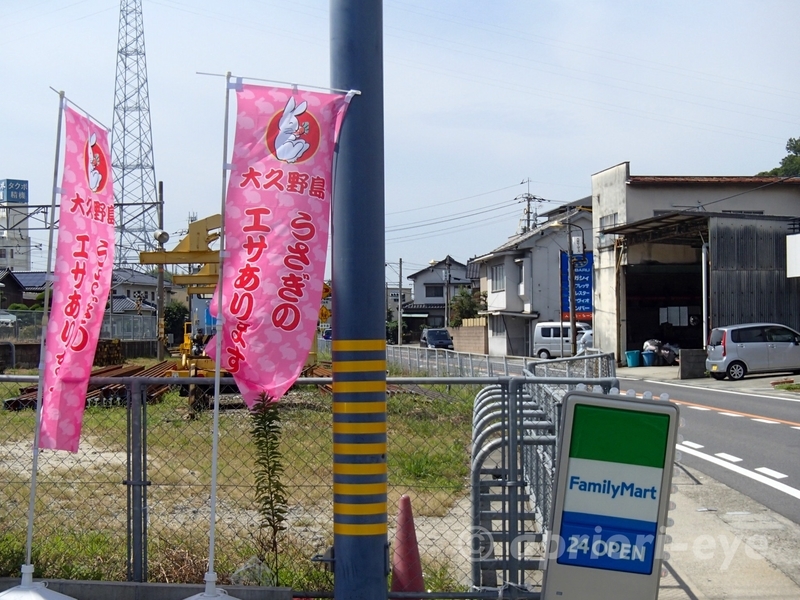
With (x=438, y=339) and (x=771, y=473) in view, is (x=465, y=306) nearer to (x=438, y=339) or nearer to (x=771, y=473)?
(x=438, y=339)

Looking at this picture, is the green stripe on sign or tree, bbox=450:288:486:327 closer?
the green stripe on sign

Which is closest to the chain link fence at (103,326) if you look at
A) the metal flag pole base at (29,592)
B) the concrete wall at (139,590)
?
the concrete wall at (139,590)

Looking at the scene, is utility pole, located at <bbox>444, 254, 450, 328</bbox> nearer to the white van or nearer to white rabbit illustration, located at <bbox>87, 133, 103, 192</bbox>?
the white van

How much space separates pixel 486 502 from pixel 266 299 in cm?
207

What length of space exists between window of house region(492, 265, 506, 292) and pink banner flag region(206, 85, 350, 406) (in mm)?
48337

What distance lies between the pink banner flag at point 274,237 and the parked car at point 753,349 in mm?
23798

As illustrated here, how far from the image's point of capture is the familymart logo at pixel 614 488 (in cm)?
423

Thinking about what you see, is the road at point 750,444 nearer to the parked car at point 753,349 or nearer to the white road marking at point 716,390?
the white road marking at point 716,390

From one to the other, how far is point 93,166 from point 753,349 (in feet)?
80.7

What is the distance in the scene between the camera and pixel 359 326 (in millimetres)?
4359

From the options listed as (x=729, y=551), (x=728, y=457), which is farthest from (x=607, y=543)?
(x=728, y=457)

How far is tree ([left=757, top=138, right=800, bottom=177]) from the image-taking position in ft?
233

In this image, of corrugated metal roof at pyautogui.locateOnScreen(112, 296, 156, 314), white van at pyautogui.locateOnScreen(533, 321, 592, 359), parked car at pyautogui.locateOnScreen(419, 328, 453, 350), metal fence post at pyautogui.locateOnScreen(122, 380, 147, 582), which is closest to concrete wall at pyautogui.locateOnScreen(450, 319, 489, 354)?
parked car at pyautogui.locateOnScreen(419, 328, 453, 350)

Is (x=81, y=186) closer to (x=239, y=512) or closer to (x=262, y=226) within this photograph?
(x=262, y=226)
